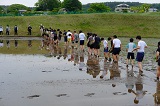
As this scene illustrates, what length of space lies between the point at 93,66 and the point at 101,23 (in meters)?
37.1

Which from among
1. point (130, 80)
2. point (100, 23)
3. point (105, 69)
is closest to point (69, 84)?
point (130, 80)

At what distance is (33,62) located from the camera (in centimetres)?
1891

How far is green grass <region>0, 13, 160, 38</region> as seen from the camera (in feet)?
163

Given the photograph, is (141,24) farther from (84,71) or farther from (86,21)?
(84,71)

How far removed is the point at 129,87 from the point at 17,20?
41.9m

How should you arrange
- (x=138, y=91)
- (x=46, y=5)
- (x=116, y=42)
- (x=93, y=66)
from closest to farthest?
(x=138, y=91)
(x=116, y=42)
(x=93, y=66)
(x=46, y=5)

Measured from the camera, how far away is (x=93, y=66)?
57.6 ft

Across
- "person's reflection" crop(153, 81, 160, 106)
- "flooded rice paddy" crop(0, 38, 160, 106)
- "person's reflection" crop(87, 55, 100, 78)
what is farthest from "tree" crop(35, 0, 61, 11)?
"person's reflection" crop(153, 81, 160, 106)

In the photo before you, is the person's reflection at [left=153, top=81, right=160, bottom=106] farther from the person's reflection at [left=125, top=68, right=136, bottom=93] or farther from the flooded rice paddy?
the person's reflection at [left=125, top=68, right=136, bottom=93]

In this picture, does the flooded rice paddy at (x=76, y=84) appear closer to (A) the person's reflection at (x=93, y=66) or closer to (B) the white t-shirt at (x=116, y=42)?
(A) the person's reflection at (x=93, y=66)

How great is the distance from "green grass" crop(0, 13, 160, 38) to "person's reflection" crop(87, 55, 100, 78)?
27639 millimetres

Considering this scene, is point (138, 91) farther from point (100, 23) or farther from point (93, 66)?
point (100, 23)

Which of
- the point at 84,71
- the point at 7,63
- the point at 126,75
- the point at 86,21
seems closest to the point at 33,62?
the point at 7,63

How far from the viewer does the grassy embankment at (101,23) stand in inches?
1954
